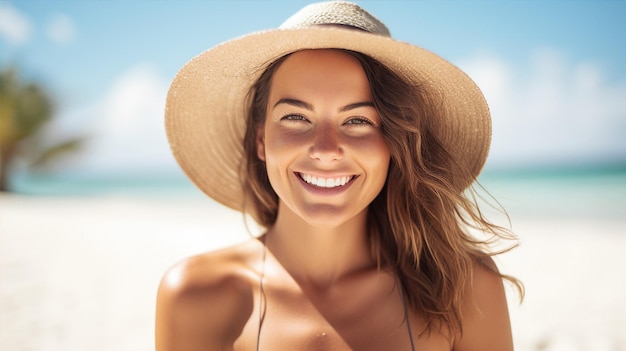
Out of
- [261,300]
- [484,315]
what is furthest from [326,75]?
[484,315]

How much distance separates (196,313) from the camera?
7.04 ft

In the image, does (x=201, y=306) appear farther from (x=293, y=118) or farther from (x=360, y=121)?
(x=360, y=121)

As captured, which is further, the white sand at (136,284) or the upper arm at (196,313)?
the white sand at (136,284)

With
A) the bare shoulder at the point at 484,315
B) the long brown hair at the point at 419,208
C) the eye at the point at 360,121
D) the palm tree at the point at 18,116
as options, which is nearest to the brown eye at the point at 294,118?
the eye at the point at 360,121

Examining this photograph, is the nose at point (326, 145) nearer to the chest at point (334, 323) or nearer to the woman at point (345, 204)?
the woman at point (345, 204)

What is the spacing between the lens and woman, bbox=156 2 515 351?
79.1 inches

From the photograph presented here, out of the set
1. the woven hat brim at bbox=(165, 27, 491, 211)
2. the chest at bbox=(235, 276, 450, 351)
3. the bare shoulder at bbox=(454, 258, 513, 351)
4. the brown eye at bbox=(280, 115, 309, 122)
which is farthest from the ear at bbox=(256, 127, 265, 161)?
the bare shoulder at bbox=(454, 258, 513, 351)

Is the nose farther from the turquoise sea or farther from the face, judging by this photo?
the turquoise sea

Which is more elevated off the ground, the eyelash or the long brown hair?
the eyelash

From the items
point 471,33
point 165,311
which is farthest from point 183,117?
point 471,33

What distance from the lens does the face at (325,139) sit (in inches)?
78.1

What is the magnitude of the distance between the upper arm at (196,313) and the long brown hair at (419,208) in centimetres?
70

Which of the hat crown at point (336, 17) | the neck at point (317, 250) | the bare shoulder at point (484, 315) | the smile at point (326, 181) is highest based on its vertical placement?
the hat crown at point (336, 17)

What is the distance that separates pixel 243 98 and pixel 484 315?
146cm
